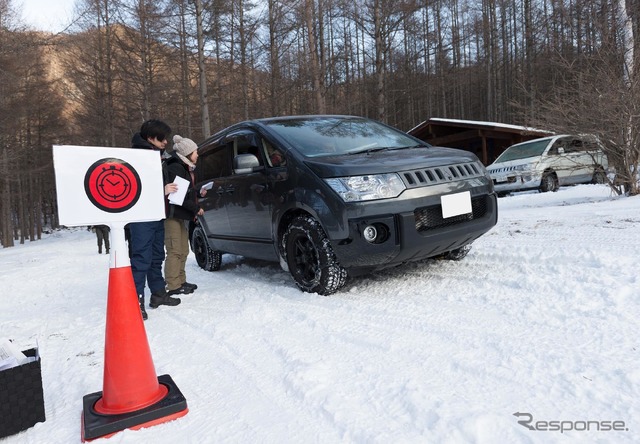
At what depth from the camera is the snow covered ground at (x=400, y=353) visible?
1.62 m

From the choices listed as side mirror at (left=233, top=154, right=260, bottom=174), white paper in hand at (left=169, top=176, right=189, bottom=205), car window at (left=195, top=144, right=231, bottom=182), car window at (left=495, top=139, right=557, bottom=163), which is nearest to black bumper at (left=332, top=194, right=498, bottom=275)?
side mirror at (left=233, top=154, right=260, bottom=174)

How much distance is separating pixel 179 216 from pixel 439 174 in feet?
7.40

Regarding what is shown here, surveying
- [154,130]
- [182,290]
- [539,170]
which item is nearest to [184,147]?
[154,130]

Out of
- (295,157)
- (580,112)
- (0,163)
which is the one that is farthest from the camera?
(0,163)

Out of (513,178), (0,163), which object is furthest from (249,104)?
(513,178)

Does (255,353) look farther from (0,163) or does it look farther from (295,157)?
(0,163)

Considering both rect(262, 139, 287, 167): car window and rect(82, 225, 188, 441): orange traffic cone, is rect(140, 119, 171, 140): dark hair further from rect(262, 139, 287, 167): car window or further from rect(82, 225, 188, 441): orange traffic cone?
rect(82, 225, 188, 441): orange traffic cone

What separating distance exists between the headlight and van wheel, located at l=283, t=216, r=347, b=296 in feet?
1.28

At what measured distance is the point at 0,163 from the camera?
16.1 metres

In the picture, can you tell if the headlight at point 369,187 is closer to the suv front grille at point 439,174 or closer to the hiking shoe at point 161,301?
the suv front grille at point 439,174

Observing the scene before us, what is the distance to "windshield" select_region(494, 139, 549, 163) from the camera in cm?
1089

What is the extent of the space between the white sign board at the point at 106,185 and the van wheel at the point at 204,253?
3133mm

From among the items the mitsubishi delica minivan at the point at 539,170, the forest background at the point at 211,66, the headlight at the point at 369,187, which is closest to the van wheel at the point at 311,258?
the headlight at the point at 369,187

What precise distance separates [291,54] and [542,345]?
18.8 metres
